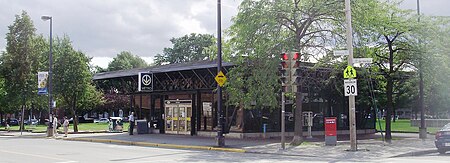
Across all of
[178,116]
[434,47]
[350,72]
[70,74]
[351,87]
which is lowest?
[178,116]

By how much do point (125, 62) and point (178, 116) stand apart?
214ft

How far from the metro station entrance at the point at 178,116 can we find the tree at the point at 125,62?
62.0 metres

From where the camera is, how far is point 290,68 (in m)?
20.5

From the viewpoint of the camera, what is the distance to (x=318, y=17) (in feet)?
75.0

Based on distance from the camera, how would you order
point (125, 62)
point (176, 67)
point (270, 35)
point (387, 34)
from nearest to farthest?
point (270, 35) → point (387, 34) → point (176, 67) → point (125, 62)

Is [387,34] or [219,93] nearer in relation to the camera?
[219,93]

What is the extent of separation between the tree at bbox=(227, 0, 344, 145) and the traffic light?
5.08ft

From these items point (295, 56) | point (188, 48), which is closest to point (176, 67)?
point (295, 56)

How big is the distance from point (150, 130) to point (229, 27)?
543 inches

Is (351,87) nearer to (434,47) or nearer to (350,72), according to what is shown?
(350,72)

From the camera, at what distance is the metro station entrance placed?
33.2 meters

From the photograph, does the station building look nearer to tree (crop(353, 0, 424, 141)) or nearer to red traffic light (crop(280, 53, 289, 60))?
tree (crop(353, 0, 424, 141))

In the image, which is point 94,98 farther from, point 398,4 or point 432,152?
point 432,152

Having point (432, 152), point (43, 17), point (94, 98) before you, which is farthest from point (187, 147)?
point (94, 98)
